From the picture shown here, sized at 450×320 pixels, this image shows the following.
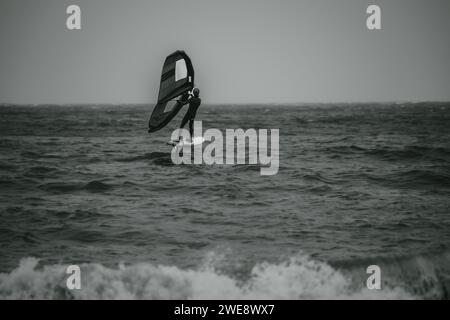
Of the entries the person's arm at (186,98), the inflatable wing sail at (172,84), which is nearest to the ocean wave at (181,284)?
the inflatable wing sail at (172,84)

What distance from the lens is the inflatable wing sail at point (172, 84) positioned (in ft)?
33.1

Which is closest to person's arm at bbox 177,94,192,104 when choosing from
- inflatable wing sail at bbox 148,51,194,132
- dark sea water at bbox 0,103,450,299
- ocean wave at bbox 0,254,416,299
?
inflatable wing sail at bbox 148,51,194,132

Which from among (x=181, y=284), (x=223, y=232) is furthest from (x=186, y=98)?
(x=181, y=284)

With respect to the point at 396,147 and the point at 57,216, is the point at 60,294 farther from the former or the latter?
the point at 396,147

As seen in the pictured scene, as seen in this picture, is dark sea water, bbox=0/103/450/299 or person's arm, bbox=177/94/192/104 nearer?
dark sea water, bbox=0/103/450/299

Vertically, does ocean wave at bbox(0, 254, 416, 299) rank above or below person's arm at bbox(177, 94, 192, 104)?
below

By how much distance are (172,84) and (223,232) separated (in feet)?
11.8

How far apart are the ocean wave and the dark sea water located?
0.8 inches

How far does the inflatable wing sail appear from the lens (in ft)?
33.1

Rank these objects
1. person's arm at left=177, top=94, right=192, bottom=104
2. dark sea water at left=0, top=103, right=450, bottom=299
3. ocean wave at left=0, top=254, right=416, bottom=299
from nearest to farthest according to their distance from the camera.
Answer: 1. ocean wave at left=0, top=254, right=416, bottom=299
2. dark sea water at left=0, top=103, right=450, bottom=299
3. person's arm at left=177, top=94, right=192, bottom=104

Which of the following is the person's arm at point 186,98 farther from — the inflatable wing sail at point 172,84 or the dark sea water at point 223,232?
the dark sea water at point 223,232

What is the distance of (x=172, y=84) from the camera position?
10453 mm

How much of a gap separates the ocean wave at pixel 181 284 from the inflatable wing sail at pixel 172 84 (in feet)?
12.1

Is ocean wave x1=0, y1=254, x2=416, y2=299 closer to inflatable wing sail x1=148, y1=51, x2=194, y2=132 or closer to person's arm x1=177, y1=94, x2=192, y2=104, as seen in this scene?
inflatable wing sail x1=148, y1=51, x2=194, y2=132
